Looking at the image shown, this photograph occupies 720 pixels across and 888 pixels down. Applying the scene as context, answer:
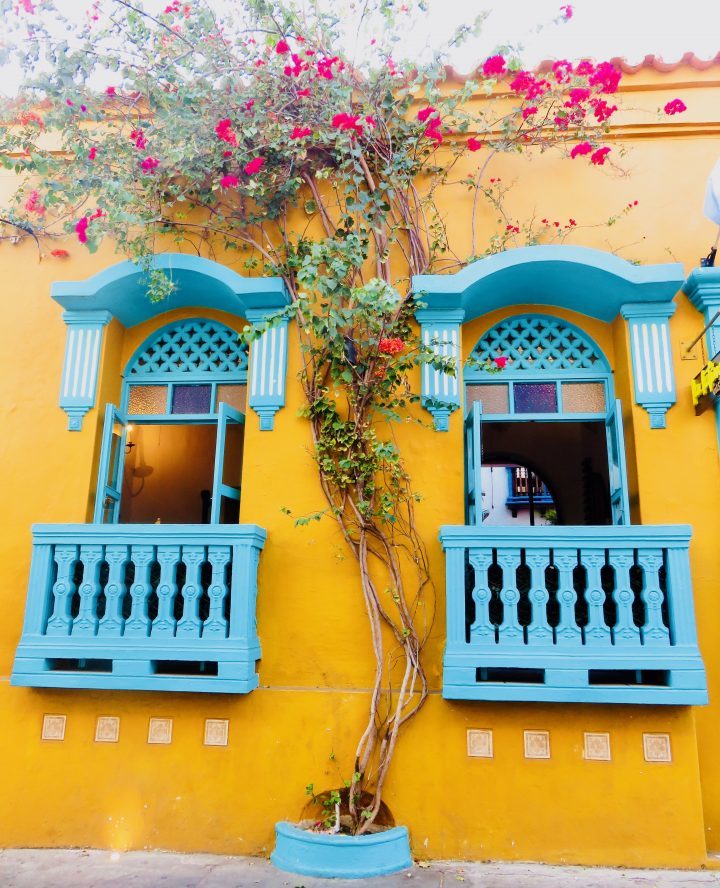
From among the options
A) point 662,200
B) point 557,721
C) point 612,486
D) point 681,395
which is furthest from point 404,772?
point 662,200

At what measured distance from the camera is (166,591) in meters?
4.84

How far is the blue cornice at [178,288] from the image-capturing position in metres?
5.48

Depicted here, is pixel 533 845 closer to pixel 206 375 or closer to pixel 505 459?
pixel 206 375

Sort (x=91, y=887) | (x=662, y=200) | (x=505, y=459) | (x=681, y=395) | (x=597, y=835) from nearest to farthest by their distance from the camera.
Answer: (x=91, y=887)
(x=597, y=835)
(x=681, y=395)
(x=662, y=200)
(x=505, y=459)

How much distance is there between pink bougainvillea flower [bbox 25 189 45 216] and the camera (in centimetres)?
575

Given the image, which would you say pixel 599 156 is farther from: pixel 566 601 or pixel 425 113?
pixel 566 601

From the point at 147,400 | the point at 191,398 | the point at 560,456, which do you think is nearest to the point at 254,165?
the point at 191,398

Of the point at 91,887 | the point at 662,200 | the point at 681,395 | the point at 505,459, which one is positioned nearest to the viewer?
the point at 91,887

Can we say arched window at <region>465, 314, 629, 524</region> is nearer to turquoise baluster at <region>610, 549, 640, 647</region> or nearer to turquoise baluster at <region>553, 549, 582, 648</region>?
Result: turquoise baluster at <region>610, 549, 640, 647</region>

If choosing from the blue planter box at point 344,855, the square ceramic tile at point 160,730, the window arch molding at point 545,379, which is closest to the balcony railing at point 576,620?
the blue planter box at point 344,855

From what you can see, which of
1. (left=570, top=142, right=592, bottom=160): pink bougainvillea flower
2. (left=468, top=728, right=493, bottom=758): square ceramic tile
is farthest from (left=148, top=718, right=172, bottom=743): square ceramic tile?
(left=570, top=142, right=592, bottom=160): pink bougainvillea flower

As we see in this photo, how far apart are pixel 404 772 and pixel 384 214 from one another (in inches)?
152

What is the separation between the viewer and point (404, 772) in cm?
471

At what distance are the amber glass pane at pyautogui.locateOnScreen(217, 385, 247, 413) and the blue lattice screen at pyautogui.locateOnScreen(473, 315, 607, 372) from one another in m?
1.86
